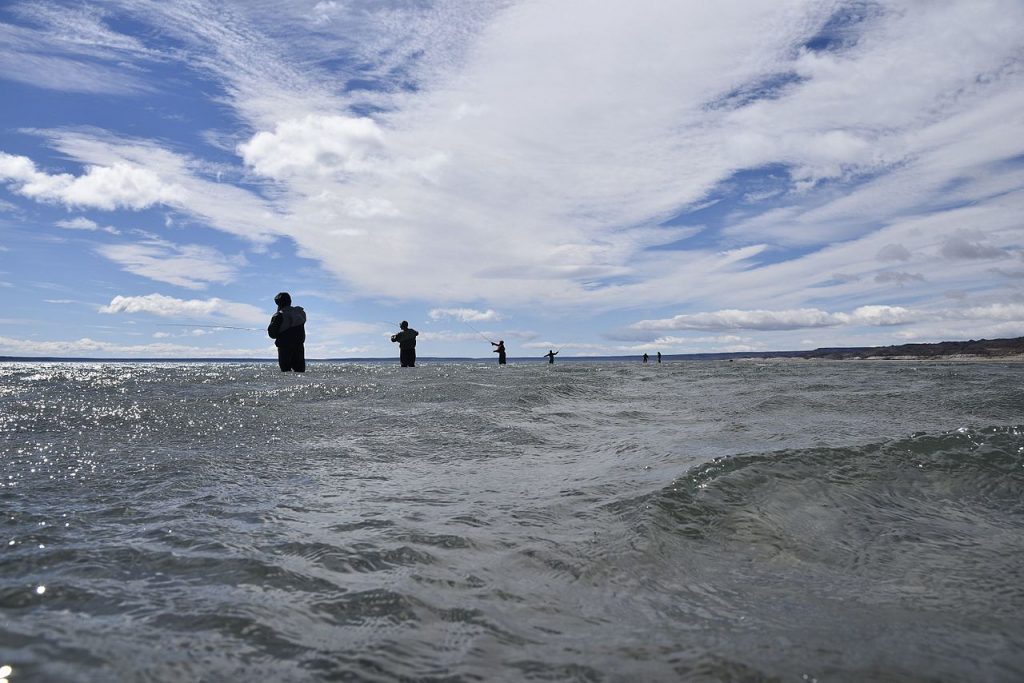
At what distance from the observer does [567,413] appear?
378 inches

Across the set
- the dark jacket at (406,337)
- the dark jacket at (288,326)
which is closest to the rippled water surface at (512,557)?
the dark jacket at (288,326)

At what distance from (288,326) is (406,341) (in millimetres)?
8666

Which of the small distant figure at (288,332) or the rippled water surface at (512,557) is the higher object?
the small distant figure at (288,332)

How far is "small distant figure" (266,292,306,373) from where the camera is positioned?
59.4 ft

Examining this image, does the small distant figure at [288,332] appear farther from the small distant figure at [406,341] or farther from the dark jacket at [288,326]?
the small distant figure at [406,341]

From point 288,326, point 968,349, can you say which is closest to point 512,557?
point 288,326

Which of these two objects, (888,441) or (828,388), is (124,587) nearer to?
(888,441)

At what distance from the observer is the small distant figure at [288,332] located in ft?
59.4

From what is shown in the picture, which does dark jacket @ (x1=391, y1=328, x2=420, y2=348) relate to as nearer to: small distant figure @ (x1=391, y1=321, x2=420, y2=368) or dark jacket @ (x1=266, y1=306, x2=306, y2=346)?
small distant figure @ (x1=391, y1=321, x2=420, y2=368)

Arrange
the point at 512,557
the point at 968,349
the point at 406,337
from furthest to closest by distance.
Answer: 1. the point at 968,349
2. the point at 406,337
3. the point at 512,557

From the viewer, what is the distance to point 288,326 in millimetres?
18406

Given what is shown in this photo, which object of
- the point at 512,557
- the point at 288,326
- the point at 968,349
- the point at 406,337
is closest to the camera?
the point at 512,557

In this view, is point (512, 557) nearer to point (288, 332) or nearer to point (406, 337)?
point (288, 332)

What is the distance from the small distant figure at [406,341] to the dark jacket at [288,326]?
25.6ft
